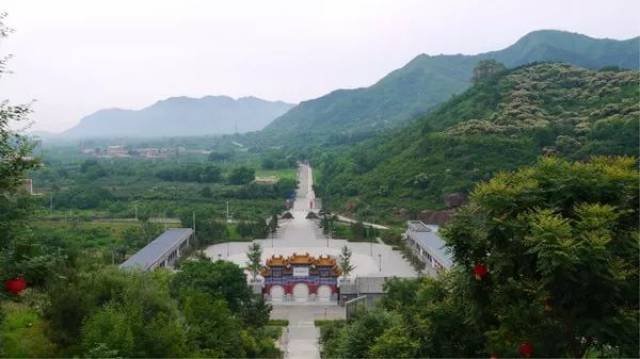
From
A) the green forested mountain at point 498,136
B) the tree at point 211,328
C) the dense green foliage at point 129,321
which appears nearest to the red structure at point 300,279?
the dense green foliage at point 129,321

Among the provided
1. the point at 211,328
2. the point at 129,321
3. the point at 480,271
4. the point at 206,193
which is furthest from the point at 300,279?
the point at 206,193

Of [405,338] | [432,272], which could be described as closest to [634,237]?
[405,338]

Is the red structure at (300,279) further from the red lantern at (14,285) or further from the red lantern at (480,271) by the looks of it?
the red lantern at (480,271)

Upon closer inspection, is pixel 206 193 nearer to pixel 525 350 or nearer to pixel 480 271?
pixel 480 271

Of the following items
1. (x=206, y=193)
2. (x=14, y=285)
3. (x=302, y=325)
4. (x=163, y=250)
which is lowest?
(x=302, y=325)

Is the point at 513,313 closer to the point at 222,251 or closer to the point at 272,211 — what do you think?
the point at 222,251
